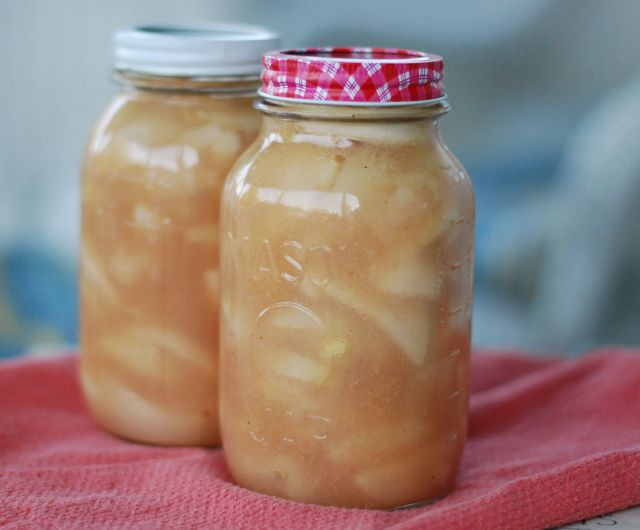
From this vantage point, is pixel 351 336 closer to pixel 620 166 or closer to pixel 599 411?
pixel 599 411

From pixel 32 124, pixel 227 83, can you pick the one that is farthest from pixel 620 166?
pixel 32 124

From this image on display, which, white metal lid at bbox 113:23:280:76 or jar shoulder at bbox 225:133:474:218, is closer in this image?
jar shoulder at bbox 225:133:474:218

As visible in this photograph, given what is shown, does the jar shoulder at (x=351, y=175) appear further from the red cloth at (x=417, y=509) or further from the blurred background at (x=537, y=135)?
the blurred background at (x=537, y=135)

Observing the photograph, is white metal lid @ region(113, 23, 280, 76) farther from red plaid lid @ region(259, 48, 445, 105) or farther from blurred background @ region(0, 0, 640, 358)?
blurred background @ region(0, 0, 640, 358)

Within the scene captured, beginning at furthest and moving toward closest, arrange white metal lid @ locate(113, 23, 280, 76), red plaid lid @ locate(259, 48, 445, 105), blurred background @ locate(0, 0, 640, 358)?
blurred background @ locate(0, 0, 640, 358) < white metal lid @ locate(113, 23, 280, 76) < red plaid lid @ locate(259, 48, 445, 105)

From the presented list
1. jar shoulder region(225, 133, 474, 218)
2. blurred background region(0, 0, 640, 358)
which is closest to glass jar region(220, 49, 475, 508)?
jar shoulder region(225, 133, 474, 218)

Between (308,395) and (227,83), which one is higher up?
(227,83)
